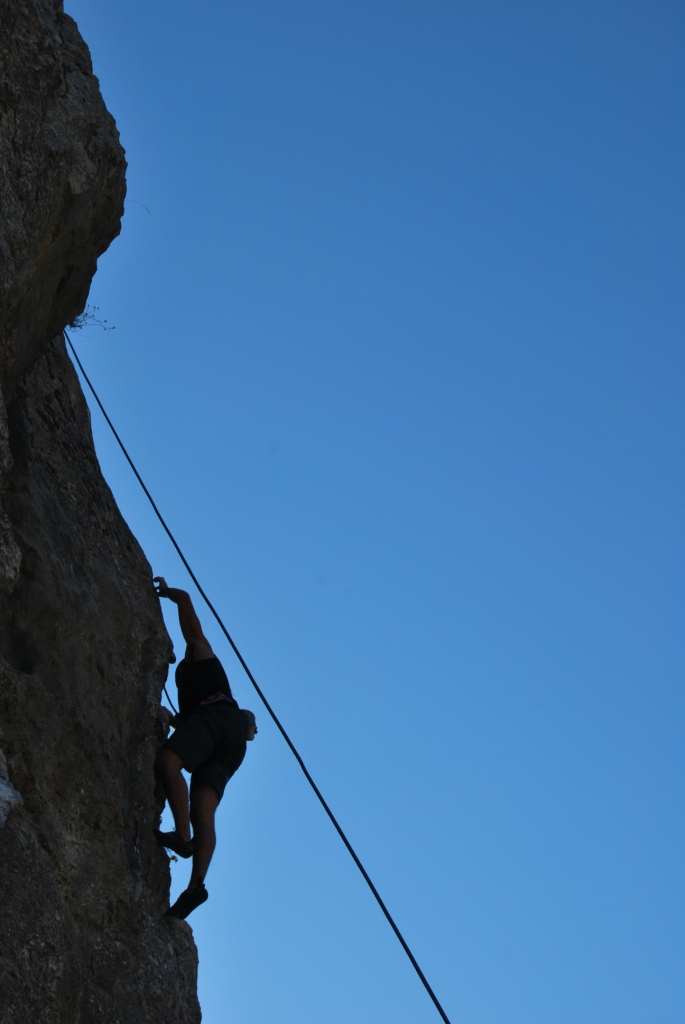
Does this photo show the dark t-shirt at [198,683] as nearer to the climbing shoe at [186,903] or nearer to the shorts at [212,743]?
the shorts at [212,743]

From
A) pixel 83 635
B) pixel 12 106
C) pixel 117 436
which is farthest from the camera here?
pixel 117 436

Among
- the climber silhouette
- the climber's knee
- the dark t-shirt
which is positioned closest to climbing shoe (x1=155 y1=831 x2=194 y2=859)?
the climber silhouette

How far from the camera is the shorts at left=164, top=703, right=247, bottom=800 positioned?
19.3ft

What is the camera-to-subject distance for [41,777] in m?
4.80

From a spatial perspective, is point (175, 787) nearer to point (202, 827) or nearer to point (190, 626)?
point (202, 827)

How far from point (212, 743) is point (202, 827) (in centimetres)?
53

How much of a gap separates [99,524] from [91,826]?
216 centimetres

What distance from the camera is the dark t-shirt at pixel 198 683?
630cm

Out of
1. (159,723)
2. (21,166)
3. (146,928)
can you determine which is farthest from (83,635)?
(21,166)

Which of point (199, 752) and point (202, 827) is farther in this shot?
point (199, 752)

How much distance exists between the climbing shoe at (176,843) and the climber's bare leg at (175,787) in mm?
25

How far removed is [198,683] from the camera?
6.37 m

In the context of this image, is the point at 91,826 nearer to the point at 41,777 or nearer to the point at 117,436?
the point at 41,777

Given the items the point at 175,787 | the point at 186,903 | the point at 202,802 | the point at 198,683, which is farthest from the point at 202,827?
the point at 198,683
